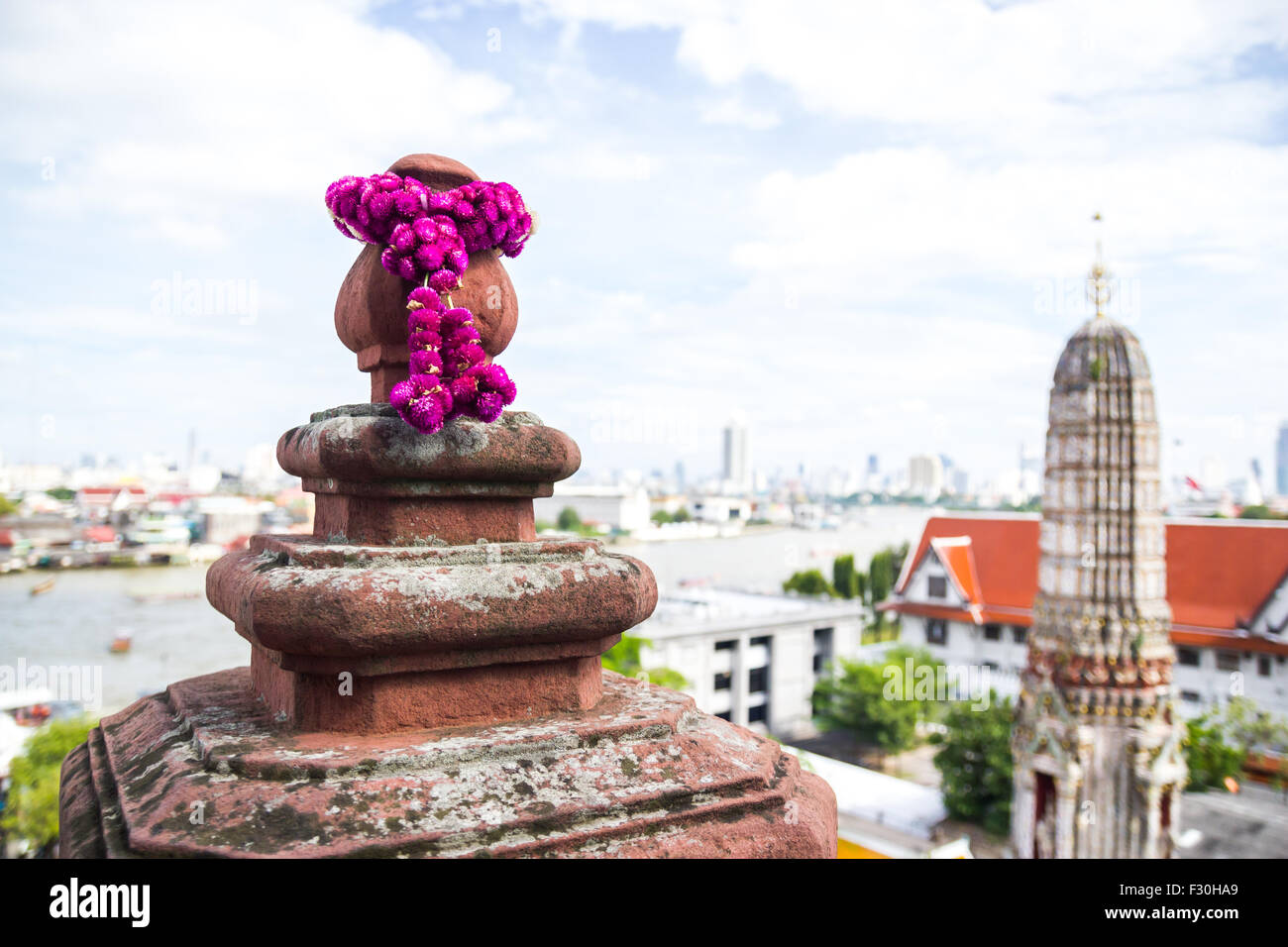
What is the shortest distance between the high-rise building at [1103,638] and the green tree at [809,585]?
97.9 ft

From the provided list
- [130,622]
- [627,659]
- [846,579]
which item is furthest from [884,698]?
[130,622]

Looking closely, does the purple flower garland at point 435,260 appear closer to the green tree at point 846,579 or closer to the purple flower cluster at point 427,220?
the purple flower cluster at point 427,220

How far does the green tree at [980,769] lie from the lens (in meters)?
18.5

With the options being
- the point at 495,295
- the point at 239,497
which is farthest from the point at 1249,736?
the point at 239,497

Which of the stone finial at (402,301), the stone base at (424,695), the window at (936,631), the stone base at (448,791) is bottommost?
the window at (936,631)

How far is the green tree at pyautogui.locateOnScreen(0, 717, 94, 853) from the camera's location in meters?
16.2

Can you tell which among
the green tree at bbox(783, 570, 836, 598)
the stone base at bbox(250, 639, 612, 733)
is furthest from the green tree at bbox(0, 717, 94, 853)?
the green tree at bbox(783, 570, 836, 598)

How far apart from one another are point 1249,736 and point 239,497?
51283mm

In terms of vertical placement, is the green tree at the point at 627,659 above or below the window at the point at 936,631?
above

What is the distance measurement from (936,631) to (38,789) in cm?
2175

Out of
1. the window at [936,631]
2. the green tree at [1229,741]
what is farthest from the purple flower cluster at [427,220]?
the window at [936,631]

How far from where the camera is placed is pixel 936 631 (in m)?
25.7

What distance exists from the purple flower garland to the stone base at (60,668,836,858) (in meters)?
0.91
